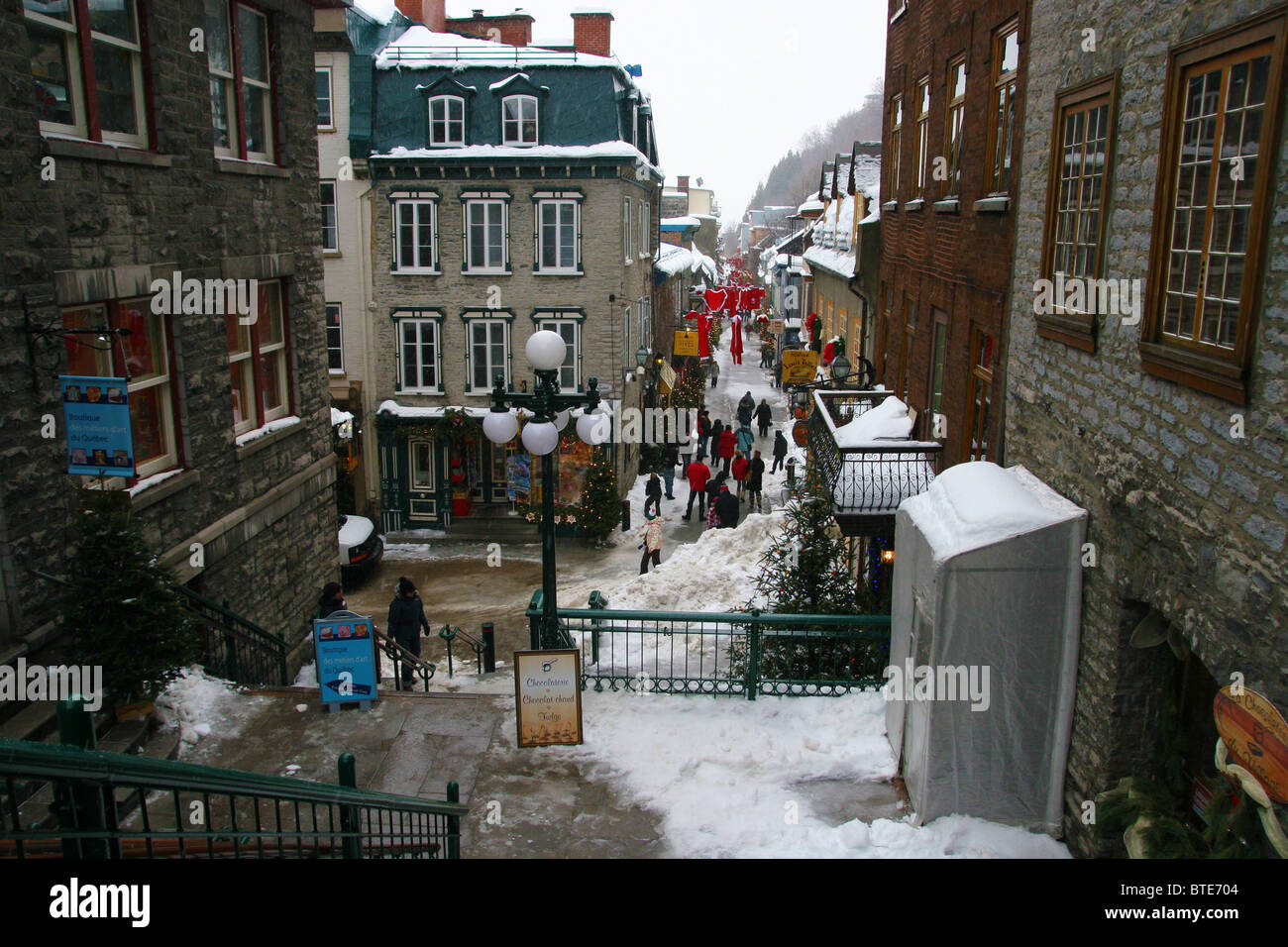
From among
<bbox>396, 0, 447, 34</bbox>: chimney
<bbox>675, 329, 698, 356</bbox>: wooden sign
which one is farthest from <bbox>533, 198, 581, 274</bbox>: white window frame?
<bbox>396, 0, 447, 34</bbox>: chimney

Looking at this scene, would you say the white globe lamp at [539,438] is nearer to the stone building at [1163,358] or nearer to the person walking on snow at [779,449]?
the stone building at [1163,358]

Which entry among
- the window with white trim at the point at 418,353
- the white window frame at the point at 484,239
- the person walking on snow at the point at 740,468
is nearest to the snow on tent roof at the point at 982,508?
the person walking on snow at the point at 740,468

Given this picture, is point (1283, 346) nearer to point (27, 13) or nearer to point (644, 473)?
point (27, 13)

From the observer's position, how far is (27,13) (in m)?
7.29

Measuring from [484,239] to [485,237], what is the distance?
0.06 m

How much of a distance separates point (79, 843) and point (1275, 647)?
5.05 meters

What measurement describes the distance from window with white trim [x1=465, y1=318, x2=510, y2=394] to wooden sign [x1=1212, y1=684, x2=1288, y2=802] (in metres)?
20.0

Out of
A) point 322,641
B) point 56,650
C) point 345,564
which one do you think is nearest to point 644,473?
point 345,564

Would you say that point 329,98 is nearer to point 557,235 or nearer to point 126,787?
point 557,235

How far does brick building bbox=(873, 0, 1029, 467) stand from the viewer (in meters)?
9.25

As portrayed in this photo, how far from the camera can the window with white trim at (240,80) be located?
10.5 metres

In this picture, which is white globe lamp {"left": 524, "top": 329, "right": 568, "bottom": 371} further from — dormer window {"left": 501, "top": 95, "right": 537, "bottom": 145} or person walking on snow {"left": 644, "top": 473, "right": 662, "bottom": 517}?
dormer window {"left": 501, "top": 95, "right": 537, "bottom": 145}

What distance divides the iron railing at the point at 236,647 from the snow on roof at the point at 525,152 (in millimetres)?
14590

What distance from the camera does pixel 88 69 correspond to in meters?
8.03
